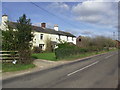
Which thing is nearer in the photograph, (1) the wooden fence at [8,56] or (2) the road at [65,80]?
(2) the road at [65,80]

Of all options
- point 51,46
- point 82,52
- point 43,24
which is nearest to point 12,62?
point 82,52

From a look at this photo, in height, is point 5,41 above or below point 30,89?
above

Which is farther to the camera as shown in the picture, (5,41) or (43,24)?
(43,24)

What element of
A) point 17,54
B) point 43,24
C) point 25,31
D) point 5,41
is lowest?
point 17,54

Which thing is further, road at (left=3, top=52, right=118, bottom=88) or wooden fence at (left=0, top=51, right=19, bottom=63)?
wooden fence at (left=0, top=51, right=19, bottom=63)

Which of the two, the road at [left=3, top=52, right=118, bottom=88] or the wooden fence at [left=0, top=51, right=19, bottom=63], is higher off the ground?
the wooden fence at [left=0, top=51, right=19, bottom=63]

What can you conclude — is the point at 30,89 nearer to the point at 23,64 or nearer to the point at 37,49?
the point at 23,64

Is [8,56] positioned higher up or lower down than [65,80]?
higher up

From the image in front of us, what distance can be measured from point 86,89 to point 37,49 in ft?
95.6

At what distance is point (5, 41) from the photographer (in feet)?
48.1

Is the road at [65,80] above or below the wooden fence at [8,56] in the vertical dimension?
below

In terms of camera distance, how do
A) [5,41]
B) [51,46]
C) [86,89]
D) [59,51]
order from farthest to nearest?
1. [51,46]
2. [59,51]
3. [5,41]
4. [86,89]

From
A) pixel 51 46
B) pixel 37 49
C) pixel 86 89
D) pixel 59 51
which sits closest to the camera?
pixel 86 89

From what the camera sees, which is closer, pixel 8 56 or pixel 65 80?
pixel 65 80
